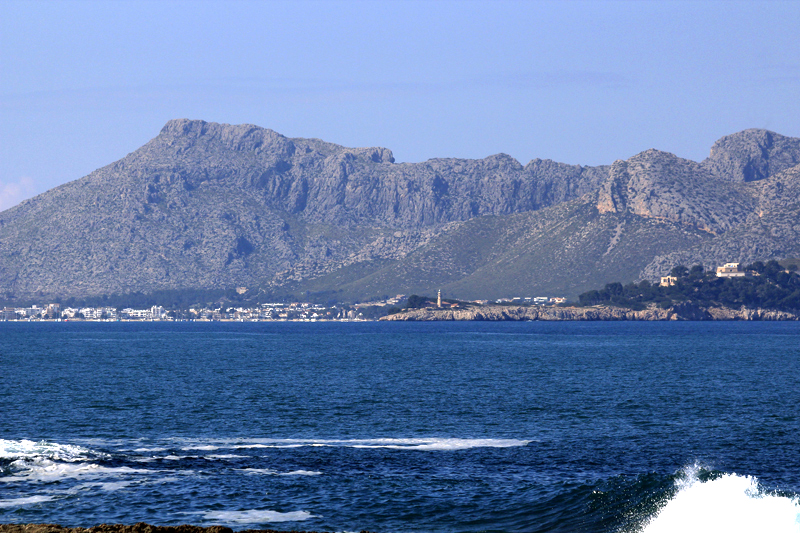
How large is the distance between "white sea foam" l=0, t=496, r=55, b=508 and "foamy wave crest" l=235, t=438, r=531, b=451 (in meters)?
14.2

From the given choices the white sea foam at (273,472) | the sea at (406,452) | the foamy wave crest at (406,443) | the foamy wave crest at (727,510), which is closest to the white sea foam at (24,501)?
the sea at (406,452)

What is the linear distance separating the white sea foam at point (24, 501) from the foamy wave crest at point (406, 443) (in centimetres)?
1416

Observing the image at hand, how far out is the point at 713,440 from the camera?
164ft

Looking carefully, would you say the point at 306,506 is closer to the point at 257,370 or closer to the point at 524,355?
the point at 257,370

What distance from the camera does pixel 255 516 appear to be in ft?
101

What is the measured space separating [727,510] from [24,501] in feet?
82.7

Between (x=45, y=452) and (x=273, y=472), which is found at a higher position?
(x=45, y=452)

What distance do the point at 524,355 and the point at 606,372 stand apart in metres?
40.4

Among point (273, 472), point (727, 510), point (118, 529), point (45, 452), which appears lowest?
point (273, 472)

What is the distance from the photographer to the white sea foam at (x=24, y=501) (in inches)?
1271

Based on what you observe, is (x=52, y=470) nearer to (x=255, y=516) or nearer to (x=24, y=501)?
(x=24, y=501)

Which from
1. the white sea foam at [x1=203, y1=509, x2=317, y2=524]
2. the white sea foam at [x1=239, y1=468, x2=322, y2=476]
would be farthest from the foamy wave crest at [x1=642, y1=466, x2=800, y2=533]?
the white sea foam at [x1=239, y1=468, x2=322, y2=476]

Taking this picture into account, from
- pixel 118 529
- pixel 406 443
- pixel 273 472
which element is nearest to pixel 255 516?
pixel 118 529

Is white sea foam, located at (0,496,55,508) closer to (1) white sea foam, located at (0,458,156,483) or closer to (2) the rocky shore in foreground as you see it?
(1) white sea foam, located at (0,458,156,483)
